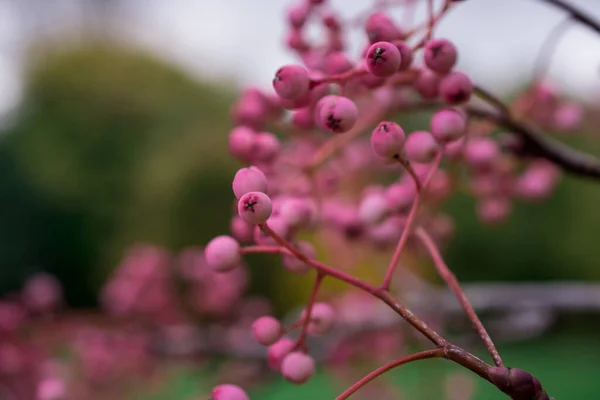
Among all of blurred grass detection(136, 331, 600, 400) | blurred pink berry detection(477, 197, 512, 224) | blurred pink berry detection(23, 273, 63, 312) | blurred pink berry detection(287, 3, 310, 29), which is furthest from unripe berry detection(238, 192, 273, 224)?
blurred grass detection(136, 331, 600, 400)

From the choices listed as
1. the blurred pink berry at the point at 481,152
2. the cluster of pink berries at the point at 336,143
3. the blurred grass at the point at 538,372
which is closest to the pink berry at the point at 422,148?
the cluster of pink berries at the point at 336,143

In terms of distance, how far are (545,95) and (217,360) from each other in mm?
1132

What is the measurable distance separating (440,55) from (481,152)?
10.0 inches

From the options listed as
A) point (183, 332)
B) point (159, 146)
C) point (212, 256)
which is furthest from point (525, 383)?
point (159, 146)

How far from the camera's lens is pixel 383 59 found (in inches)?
11.1

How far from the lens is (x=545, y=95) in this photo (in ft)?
1.93

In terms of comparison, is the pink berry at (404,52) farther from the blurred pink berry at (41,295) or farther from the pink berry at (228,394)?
the blurred pink berry at (41,295)

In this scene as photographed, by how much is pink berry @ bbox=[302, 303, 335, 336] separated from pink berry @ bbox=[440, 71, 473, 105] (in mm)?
143

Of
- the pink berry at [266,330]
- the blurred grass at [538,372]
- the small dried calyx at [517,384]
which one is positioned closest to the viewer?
the small dried calyx at [517,384]

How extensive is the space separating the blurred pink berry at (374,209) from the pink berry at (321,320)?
9cm

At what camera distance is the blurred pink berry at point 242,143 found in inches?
14.8

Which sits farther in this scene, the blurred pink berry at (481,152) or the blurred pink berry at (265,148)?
the blurred pink berry at (481,152)

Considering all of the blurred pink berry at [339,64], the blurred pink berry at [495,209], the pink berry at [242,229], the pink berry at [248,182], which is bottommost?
the blurred pink berry at [495,209]

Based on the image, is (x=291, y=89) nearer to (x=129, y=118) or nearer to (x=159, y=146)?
(x=159, y=146)
